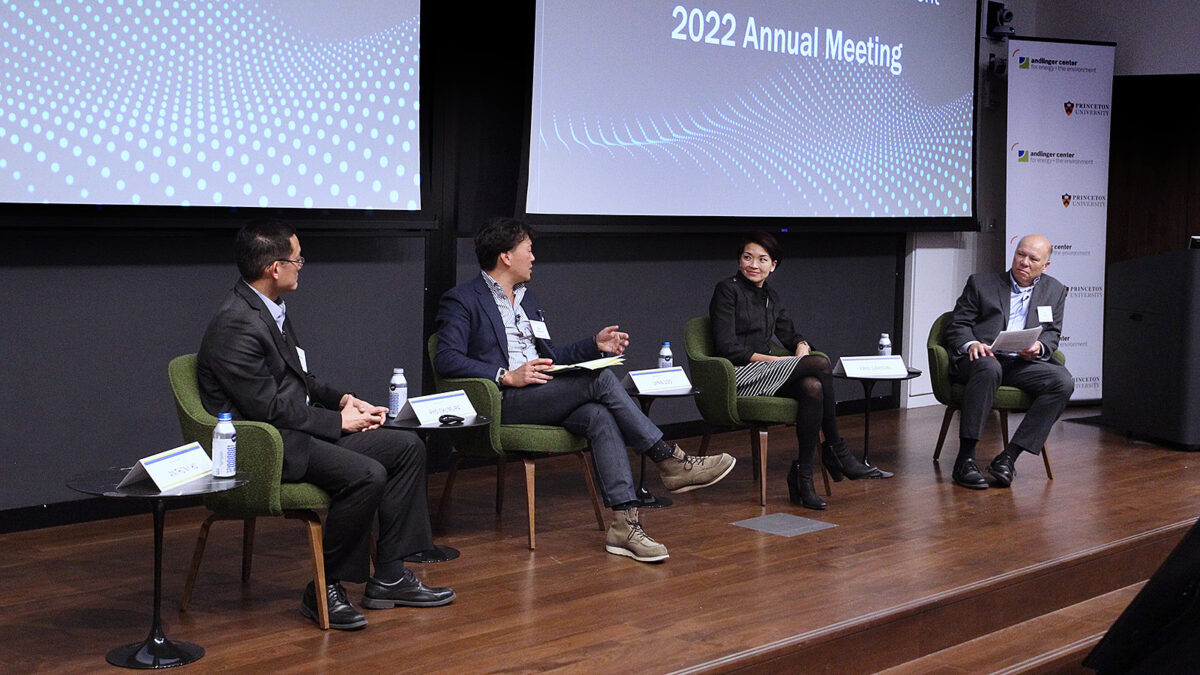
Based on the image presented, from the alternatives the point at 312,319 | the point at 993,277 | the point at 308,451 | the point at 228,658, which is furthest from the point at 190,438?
the point at 993,277

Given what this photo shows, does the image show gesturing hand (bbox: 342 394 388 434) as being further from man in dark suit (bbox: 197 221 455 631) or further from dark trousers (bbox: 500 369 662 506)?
dark trousers (bbox: 500 369 662 506)

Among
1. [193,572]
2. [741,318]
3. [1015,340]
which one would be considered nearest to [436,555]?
[193,572]

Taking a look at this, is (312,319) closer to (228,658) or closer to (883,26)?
(228,658)

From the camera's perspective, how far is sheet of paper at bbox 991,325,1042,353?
578 cm

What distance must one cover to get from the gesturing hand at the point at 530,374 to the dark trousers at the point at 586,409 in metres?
0.05

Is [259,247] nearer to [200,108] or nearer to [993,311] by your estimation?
[200,108]

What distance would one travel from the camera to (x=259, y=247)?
3.57m

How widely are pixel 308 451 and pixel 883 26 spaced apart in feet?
16.3

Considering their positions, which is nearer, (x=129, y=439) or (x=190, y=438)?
(x=190, y=438)

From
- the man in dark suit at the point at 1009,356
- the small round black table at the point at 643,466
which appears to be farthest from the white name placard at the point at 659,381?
the man in dark suit at the point at 1009,356

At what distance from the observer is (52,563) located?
4.08 meters

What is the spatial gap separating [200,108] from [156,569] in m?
2.07

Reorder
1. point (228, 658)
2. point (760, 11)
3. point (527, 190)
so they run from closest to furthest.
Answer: point (228, 658), point (527, 190), point (760, 11)

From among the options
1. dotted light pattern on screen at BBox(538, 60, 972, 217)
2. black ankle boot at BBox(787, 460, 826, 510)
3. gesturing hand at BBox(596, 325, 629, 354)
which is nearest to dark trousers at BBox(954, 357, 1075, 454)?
black ankle boot at BBox(787, 460, 826, 510)
